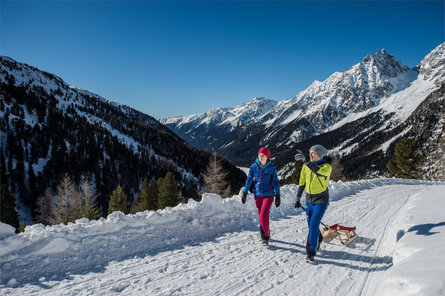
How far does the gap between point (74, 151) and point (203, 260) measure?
12247cm

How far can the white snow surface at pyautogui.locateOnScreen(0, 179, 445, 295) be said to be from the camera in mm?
3975

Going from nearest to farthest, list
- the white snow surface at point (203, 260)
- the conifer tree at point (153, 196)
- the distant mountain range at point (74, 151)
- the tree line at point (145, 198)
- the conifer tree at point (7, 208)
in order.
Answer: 1. the white snow surface at point (203, 260)
2. the tree line at point (145, 198)
3. the conifer tree at point (7, 208)
4. the conifer tree at point (153, 196)
5. the distant mountain range at point (74, 151)

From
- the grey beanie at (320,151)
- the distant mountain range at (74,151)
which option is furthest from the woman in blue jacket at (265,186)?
the distant mountain range at (74,151)

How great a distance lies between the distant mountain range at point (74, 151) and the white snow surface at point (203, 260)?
8451cm

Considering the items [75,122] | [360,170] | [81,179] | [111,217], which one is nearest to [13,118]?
[75,122]

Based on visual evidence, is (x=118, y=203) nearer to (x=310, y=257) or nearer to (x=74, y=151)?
(x=310, y=257)

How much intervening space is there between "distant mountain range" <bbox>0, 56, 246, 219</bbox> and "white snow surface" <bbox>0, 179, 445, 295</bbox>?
8451 cm

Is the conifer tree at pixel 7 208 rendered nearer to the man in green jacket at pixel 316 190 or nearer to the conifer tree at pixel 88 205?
the conifer tree at pixel 88 205

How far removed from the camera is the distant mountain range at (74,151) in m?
89.6

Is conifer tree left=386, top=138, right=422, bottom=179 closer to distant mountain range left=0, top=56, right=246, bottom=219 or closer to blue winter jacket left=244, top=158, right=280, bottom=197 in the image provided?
blue winter jacket left=244, top=158, right=280, bottom=197

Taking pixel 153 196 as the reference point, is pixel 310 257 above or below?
below

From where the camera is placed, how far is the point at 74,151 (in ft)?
353

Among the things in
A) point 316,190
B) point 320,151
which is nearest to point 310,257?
point 316,190

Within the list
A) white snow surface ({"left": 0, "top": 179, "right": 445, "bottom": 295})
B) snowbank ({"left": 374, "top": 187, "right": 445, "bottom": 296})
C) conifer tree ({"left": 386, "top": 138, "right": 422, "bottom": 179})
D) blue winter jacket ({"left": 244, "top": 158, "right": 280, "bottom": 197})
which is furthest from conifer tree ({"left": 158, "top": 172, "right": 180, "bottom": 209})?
conifer tree ({"left": 386, "top": 138, "right": 422, "bottom": 179})
